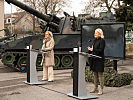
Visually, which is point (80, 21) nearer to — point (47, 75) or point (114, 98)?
point (47, 75)

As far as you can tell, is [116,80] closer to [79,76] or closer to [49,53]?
[79,76]

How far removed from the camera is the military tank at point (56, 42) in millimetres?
12836

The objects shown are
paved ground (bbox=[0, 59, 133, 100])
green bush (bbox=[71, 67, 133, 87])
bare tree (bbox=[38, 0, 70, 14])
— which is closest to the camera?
paved ground (bbox=[0, 59, 133, 100])

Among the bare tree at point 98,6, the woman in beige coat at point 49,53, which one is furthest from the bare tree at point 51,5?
the woman in beige coat at point 49,53

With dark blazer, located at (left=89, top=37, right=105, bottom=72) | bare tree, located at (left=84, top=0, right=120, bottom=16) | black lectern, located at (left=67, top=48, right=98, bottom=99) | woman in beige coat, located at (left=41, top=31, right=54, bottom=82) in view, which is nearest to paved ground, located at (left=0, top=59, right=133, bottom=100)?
black lectern, located at (left=67, top=48, right=98, bottom=99)

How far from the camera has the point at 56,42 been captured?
43.9ft

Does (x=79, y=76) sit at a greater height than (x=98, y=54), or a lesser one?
lesser

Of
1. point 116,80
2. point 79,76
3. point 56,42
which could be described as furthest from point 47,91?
point 56,42

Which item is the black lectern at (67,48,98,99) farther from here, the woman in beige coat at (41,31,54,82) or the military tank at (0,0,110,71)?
the military tank at (0,0,110,71)

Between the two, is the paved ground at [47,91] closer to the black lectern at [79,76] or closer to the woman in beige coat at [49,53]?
the black lectern at [79,76]

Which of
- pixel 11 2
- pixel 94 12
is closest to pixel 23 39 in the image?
pixel 11 2

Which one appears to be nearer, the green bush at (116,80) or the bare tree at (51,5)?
the green bush at (116,80)

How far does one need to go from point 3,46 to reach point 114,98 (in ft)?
24.5

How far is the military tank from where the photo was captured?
42.1ft
